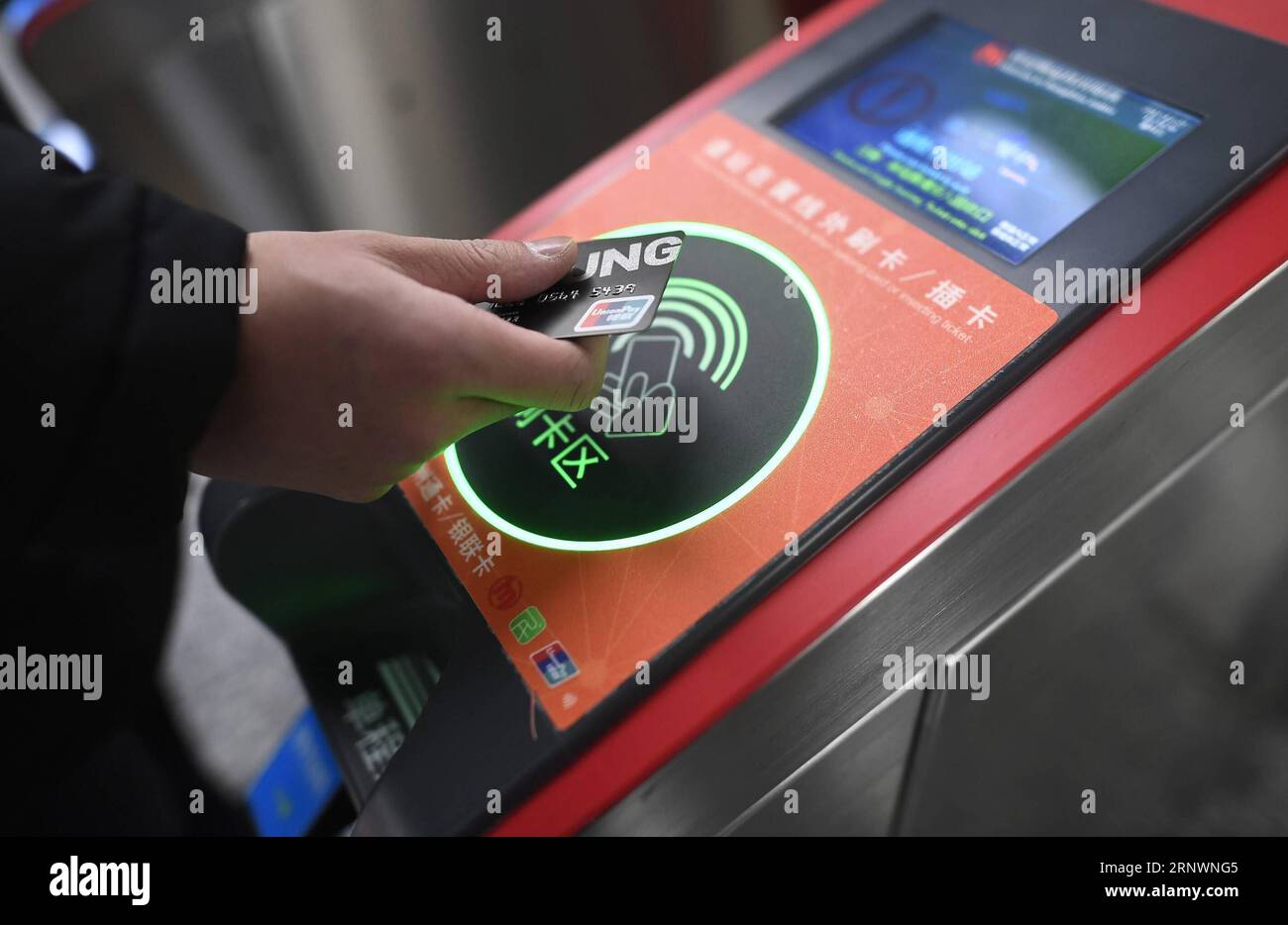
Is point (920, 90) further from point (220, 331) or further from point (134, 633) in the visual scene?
point (134, 633)

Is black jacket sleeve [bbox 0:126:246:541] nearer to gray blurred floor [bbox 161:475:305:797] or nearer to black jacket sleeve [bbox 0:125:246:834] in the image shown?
black jacket sleeve [bbox 0:125:246:834]

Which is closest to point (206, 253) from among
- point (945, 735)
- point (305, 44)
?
point (945, 735)

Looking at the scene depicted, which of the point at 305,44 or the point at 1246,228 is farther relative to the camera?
the point at 305,44

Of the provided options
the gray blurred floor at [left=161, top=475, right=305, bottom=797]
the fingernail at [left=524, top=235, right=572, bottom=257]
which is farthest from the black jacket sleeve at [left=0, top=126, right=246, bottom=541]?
the gray blurred floor at [left=161, top=475, right=305, bottom=797]

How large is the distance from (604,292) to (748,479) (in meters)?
0.14

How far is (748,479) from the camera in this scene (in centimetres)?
56

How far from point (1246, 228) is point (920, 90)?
0.26 metres

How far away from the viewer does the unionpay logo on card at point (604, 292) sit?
0.53m

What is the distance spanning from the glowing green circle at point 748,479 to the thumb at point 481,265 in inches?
5.1

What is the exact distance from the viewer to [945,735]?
2.01 ft
